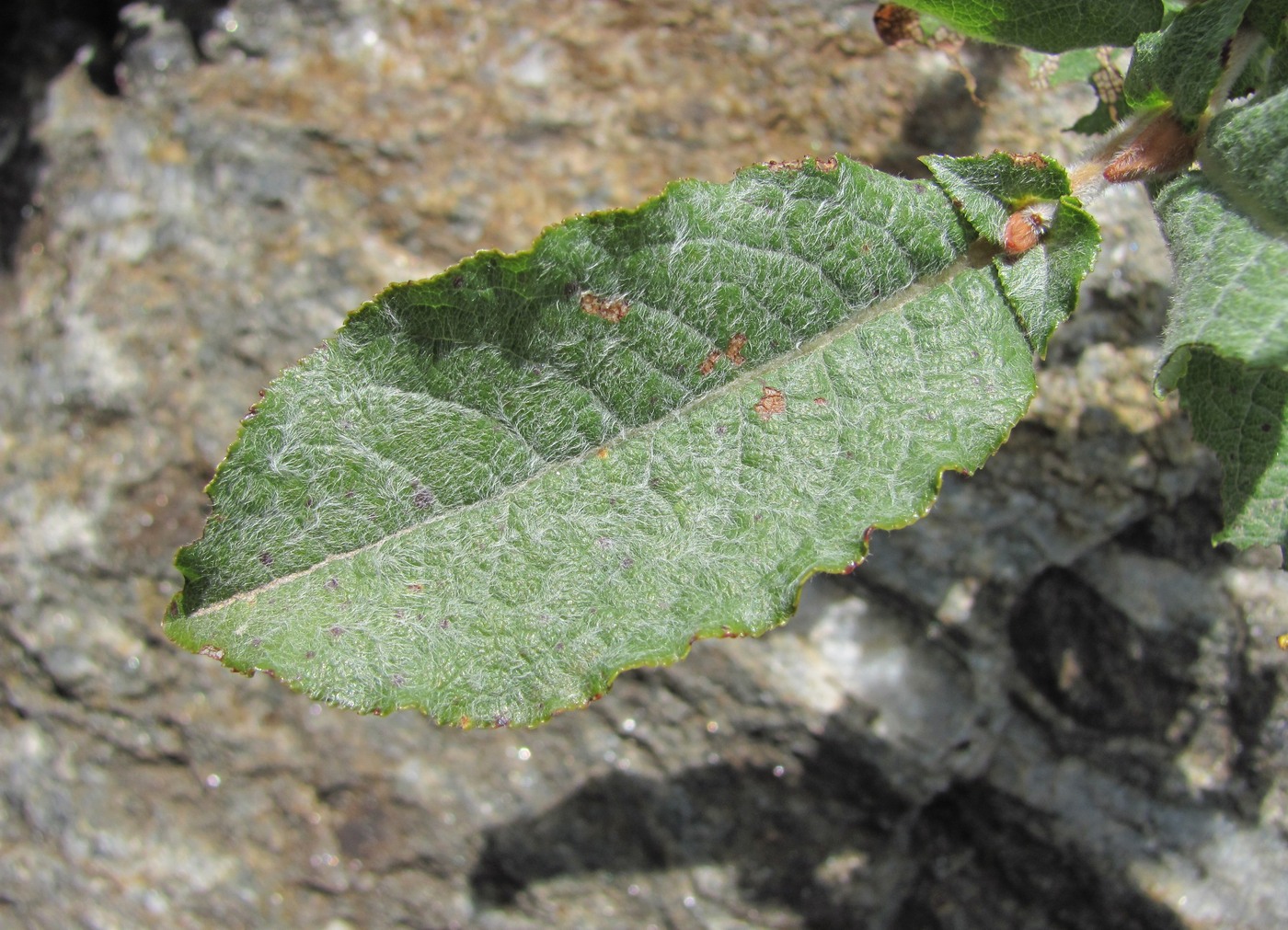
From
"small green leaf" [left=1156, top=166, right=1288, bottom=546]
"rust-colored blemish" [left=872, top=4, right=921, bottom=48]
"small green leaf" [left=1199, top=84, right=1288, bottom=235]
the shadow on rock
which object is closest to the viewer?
"small green leaf" [left=1156, top=166, right=1288, bottom=546]

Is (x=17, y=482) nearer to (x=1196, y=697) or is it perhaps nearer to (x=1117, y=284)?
(x=1117, y=284)

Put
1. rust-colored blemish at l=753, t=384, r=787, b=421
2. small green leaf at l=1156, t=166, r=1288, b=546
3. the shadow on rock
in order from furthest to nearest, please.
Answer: the shadow on rock
rust-colored blemish at l=753, t=384, r=787, b=421
small green leaf at l=1156, t=166, r=1288, b=546

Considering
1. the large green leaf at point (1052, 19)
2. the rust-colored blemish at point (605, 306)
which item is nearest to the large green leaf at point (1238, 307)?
the large green leaf at point (1052, 19)

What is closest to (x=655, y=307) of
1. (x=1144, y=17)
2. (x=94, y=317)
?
(x=1144, y=17)

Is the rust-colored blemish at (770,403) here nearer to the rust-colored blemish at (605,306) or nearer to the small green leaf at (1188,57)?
the rust-colored blemish at (605,306)

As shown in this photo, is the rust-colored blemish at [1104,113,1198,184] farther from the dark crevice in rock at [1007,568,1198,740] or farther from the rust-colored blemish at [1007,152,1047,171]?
the dark crevice in rock at [1007,568,1198,740]

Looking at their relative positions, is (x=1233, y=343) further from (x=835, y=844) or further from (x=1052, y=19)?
(x=835, y=844)

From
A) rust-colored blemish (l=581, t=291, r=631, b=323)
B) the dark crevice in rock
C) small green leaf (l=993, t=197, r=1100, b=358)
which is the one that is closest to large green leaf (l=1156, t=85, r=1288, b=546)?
small green leaf (l=993, t=197, r=1100, b=358)
